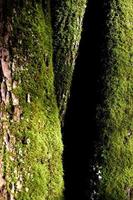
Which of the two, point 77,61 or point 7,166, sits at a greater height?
point 77,61

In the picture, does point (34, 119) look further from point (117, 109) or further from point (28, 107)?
point (117, 109)

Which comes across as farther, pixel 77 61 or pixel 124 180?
pixel 77 61

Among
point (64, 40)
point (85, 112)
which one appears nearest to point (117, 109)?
point (85, 112)

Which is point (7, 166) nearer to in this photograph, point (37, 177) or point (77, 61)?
point (37, 177)

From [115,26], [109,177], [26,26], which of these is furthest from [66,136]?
[26,26]

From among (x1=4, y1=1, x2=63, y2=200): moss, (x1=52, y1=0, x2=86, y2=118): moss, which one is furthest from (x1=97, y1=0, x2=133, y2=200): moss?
(x1=4, y1=1, x2=63, y2=200): moss
